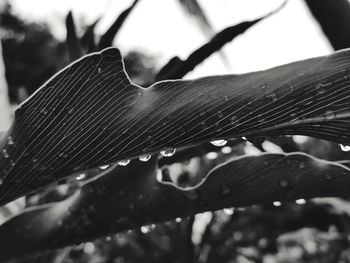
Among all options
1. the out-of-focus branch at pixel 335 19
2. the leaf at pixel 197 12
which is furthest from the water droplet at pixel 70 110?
the leaf at pixel 197 12

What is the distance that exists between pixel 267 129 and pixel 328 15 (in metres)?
0.27

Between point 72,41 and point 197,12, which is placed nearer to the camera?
point 72,41

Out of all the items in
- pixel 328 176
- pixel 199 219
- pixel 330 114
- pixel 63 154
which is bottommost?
pixel 199 219

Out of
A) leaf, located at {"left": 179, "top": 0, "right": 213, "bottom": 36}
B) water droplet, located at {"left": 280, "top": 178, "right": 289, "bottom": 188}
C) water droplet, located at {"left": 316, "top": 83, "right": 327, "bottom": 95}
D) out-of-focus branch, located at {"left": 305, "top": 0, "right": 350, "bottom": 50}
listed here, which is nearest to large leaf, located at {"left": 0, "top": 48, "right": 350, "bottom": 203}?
water droplet, located at {"left": 316, "top": 83, "right": 327, "bottom": 95}

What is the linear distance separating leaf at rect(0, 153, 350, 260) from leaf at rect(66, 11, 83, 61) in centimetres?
20

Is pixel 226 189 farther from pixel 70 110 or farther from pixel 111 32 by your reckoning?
pixel 111 32

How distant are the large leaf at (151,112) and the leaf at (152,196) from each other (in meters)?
0.10

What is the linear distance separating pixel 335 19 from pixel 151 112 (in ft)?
1.02

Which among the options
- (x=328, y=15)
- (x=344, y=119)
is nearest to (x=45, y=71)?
(x=328, y=15)

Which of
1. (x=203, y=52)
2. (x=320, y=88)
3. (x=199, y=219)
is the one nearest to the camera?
(x=320, y=88)

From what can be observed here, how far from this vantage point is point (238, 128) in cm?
43

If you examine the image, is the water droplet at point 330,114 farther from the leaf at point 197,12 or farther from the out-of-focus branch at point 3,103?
the leaf at point 197,12

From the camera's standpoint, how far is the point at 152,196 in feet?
1.88

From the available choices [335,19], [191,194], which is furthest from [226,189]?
[335,19]
